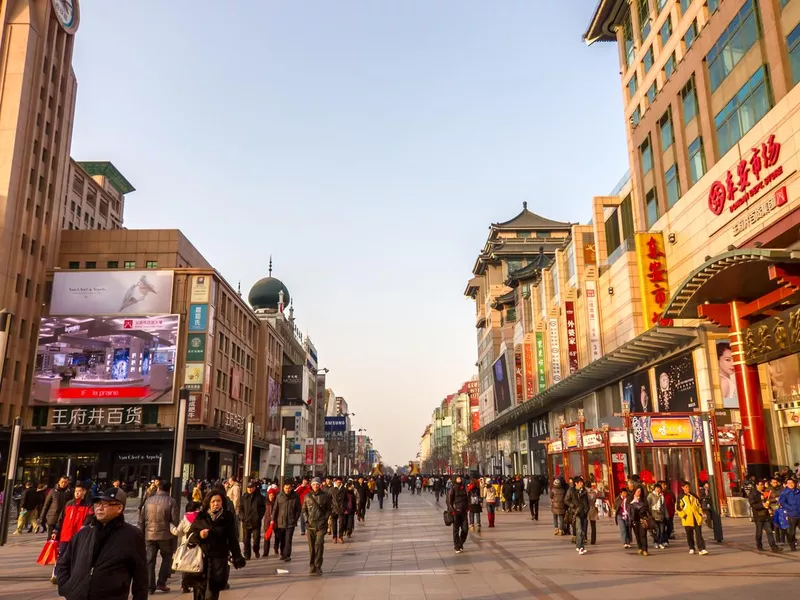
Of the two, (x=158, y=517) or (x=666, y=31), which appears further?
(x=666, y=31)

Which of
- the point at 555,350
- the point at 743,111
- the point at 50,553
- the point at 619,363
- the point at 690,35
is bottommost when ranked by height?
the point at 50,553

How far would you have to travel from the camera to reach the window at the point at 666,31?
34.3 metres

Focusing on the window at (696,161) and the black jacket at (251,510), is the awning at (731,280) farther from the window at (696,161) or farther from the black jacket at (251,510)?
the black jacket at (251,510)

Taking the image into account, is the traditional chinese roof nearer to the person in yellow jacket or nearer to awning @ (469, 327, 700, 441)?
awning @ (469, 327, 700, 441)

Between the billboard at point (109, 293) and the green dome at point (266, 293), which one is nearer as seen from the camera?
the billboard at point (109, 293)

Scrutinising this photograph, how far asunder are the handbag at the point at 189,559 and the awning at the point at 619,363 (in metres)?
23.5

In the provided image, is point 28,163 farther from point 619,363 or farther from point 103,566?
point 103,566

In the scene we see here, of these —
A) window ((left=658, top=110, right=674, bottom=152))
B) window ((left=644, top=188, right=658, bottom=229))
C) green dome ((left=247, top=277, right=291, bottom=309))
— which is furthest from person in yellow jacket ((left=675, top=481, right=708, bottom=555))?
green dome ((left=247, top=277, right=291, bottom=309))

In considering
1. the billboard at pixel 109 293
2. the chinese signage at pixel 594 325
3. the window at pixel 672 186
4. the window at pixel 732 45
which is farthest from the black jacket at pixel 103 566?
the billboard at pixel 109 293

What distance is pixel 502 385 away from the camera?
68.7m

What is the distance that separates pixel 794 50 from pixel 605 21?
23.6 metres

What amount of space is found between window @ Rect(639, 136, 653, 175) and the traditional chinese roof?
10899mm

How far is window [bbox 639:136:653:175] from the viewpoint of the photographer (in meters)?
35.3

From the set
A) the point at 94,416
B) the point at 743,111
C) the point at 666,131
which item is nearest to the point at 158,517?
the point at 743,111
